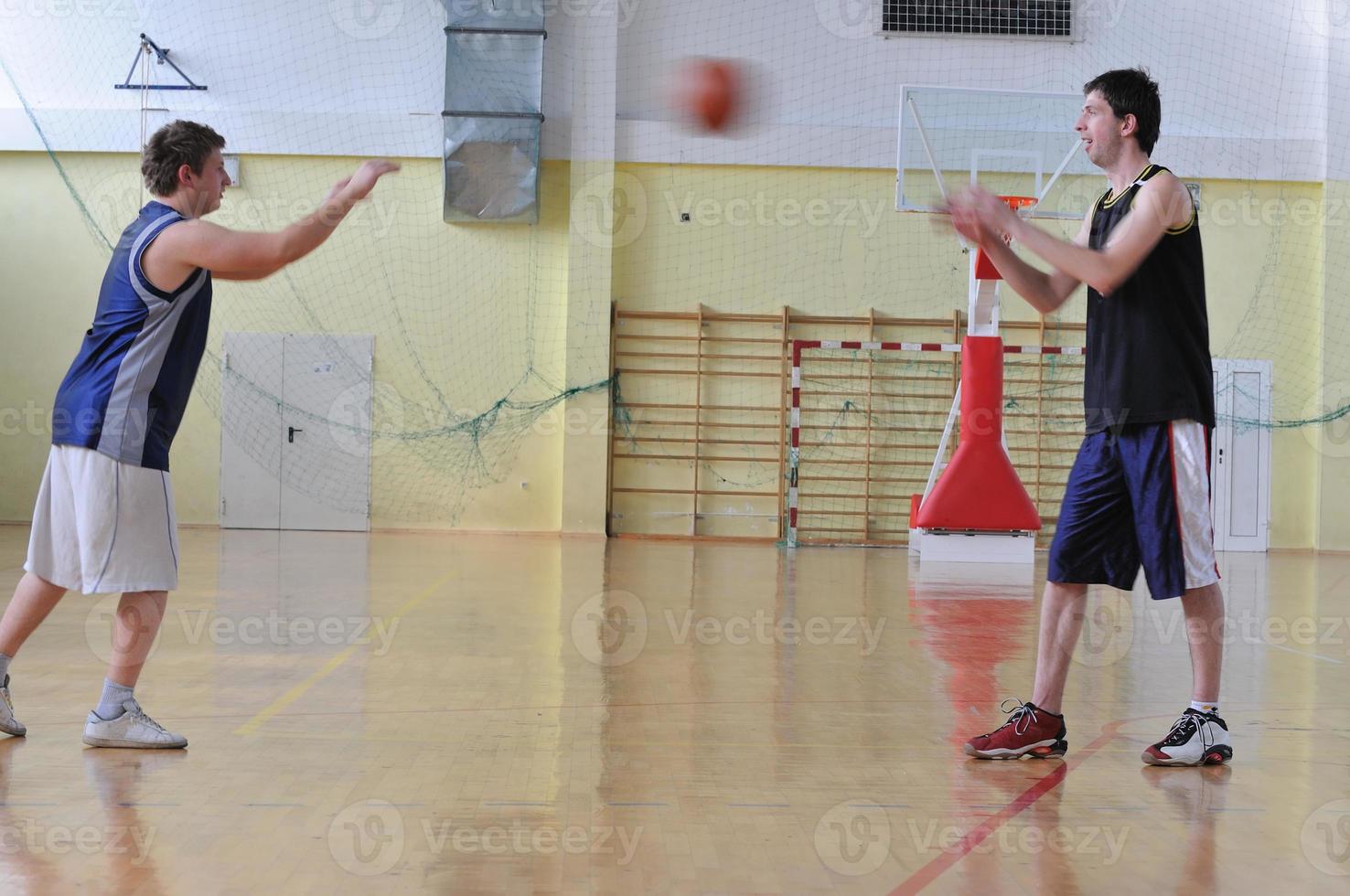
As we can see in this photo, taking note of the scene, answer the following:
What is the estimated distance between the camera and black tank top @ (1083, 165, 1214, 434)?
123 inches

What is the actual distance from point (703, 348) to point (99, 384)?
10.6 meters

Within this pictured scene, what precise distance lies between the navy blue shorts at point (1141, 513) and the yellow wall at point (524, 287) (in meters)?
10.1

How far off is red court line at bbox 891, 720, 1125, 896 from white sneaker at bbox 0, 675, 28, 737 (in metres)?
2.42

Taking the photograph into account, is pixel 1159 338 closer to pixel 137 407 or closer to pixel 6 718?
pixel 137 407

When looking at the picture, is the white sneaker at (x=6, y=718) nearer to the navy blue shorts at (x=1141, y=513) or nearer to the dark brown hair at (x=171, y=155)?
the dark brown hair at (x=171, y=155)

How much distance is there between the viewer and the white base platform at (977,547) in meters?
10.4

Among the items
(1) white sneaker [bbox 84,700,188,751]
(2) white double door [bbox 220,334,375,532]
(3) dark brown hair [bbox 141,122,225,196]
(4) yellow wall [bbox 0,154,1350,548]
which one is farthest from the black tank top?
(2) white double door [bbox 220,334,375,532]

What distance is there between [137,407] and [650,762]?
1.62m

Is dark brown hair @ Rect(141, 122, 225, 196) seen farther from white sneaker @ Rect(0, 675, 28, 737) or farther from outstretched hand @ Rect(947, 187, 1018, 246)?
outstretched hand @ Rect(947, 187, 1018, 246)

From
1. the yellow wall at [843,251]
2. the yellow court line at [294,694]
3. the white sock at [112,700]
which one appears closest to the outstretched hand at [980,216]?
the yellow court line at [294,694]

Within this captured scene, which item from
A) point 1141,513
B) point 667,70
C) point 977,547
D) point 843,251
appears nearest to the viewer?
point 1141,513

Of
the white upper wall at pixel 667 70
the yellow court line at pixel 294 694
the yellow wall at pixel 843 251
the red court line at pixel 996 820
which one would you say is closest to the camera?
the red court line at pixel 996 820

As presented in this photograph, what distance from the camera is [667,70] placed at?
13.1m

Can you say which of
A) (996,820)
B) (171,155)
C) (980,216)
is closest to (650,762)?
(996,820)
